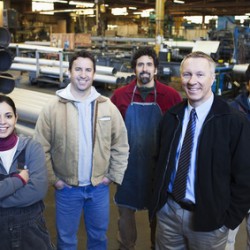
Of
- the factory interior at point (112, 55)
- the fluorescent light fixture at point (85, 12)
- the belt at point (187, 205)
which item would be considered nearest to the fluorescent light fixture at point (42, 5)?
the factory interior at point (112, 55)

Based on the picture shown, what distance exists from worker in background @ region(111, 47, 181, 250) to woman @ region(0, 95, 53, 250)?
2.50 feet

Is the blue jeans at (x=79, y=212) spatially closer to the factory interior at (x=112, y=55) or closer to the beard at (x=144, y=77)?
the factory interior at (x=112, y=55)

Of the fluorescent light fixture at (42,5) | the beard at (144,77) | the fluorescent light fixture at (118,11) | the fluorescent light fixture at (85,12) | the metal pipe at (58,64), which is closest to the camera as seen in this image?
the beard at (144,77)

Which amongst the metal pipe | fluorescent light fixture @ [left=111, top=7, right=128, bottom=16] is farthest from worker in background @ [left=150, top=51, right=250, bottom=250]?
fluorescent light fixture @ [left=111, top=7, right=128, bottom=16]

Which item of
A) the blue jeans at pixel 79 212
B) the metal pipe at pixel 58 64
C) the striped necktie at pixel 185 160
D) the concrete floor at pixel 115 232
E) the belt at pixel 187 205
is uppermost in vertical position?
the metal pipe at pixel 58 64

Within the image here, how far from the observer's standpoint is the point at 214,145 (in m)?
1.49

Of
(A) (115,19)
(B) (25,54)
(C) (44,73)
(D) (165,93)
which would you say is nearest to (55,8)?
(A) (115,19)

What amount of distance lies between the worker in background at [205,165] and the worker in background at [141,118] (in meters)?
0.58

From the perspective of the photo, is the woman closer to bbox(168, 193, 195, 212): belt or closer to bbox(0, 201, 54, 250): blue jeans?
bbox(0, 201, 54, 250): blue jeans

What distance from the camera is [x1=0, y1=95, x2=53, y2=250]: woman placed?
1.52 m

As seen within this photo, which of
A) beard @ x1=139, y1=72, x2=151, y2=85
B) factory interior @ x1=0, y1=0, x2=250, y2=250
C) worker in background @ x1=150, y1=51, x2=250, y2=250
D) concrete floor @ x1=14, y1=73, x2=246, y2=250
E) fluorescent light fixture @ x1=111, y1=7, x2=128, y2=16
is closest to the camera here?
worker in background @ x1=150, y1=51, x2=250, y2=250

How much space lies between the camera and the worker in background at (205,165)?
148 centimetres

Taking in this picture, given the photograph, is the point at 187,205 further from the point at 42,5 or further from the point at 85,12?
the point at 85,12

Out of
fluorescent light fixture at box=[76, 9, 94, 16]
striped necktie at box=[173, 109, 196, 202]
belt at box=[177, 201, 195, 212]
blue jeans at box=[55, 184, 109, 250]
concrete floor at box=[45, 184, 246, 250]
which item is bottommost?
concrete floor at box=[45, 184, 246, 250]
